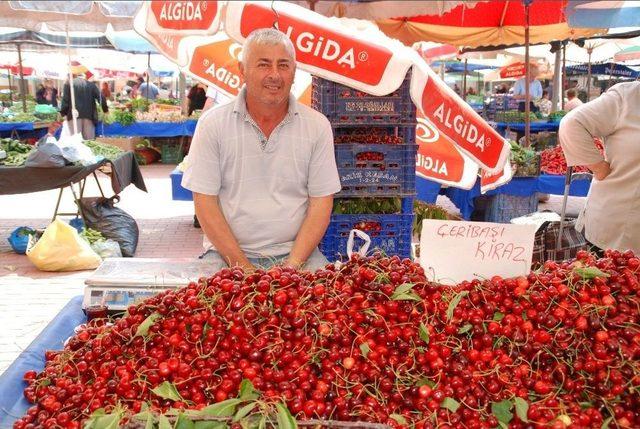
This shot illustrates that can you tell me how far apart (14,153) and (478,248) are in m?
6.37

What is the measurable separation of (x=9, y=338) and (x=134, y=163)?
3735 millimetres

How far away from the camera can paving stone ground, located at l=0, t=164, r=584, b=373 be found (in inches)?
177

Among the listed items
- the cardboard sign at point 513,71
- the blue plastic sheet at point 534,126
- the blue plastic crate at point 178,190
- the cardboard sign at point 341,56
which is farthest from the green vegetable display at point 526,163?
the cardboard sign at point 513,71

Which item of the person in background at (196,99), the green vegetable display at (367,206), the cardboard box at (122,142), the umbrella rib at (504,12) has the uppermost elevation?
the umbrella rib at (504,12)

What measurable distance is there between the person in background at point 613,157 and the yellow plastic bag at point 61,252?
14.8ft

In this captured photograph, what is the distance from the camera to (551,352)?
167 cm

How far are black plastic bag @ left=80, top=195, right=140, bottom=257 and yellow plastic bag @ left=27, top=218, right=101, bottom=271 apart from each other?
1.82ft

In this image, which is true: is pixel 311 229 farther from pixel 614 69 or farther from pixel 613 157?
pixel 614 69

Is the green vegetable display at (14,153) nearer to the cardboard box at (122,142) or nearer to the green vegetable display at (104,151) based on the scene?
the green vegetable display at (104,151)

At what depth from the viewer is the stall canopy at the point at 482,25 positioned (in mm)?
8688

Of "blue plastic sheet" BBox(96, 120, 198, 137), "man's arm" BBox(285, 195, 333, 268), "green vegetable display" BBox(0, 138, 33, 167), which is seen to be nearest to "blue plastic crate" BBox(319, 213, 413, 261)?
"man's arm" BBox(285, 195, 333, 268)

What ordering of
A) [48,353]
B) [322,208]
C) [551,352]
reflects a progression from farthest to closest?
[322,208] → [48,353] → [551,352]

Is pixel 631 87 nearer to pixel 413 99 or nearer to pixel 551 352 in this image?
pixel 413 99

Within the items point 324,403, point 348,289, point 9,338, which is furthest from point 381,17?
point 324,403
